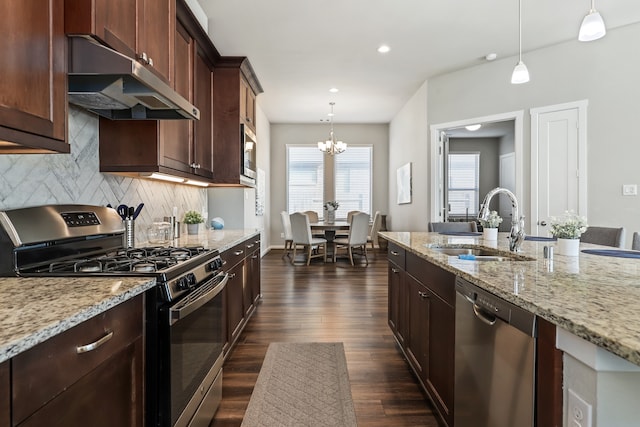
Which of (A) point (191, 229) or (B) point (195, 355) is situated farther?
(A) point (191, 229)

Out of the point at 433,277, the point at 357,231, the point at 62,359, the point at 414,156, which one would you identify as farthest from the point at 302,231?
the point at 62,359

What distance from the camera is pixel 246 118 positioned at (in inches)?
153

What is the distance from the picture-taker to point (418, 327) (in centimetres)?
204

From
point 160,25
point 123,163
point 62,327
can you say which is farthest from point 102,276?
point 160,25

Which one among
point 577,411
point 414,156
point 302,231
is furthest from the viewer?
point 302,231

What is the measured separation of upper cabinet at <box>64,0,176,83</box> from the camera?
131 centimetres

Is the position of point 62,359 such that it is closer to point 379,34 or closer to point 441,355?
point 441,355

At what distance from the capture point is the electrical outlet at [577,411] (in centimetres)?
73

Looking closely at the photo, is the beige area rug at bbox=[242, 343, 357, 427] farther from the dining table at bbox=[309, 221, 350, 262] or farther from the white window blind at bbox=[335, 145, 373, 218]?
the white window blind at bbox=[335, 145, 373, 218]

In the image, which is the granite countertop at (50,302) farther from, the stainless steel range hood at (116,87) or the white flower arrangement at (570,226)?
the white flower arrangement at (570,226)

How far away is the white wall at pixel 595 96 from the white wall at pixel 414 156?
0.79 meters

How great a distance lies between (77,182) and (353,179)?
7147 mm

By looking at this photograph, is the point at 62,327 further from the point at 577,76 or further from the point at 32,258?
the point at 577,76

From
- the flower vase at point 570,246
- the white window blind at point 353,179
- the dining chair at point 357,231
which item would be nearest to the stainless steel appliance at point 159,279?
the flower vase at point 570,246
